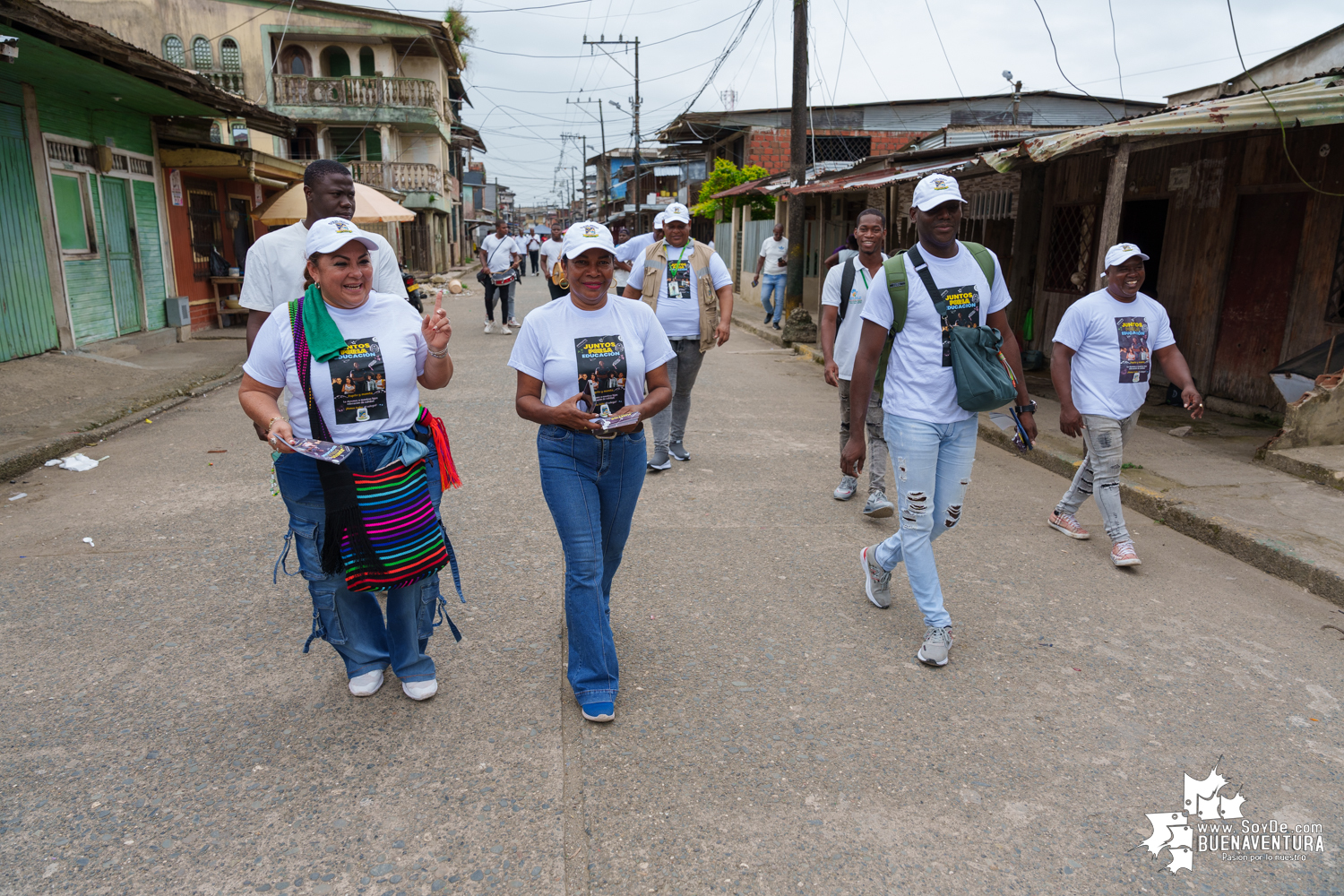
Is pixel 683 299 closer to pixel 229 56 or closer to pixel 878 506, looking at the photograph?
pixel 878 506

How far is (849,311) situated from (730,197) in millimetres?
17820

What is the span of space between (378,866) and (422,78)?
33.9 m

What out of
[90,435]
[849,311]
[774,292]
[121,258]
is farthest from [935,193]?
[774,292]

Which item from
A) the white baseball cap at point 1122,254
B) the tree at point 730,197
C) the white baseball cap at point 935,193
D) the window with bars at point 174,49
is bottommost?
the white baseball cap at point 1122,254

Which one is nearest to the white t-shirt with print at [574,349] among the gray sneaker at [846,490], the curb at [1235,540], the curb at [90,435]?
the gray sneaker at [846,490]

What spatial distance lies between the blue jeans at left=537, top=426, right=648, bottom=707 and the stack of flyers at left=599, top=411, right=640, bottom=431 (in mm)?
97

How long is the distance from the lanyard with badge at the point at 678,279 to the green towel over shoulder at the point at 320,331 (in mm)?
3722

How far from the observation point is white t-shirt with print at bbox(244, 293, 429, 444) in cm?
296

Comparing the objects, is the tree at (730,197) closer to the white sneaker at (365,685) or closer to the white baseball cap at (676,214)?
the white baseball cap at (676,214)

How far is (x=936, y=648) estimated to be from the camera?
3.64m

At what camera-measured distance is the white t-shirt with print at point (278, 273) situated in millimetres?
4035

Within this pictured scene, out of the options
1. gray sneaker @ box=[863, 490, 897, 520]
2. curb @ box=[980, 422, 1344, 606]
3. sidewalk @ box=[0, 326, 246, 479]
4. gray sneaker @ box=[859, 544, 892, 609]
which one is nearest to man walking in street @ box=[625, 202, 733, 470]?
gray sneaker @ box=[863, 490, 897, 520]

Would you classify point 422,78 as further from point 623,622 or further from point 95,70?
point 623,622

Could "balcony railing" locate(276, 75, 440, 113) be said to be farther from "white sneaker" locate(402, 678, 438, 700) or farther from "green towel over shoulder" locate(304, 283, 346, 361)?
"white sneaker" locate(402, 678, 438, 700)
